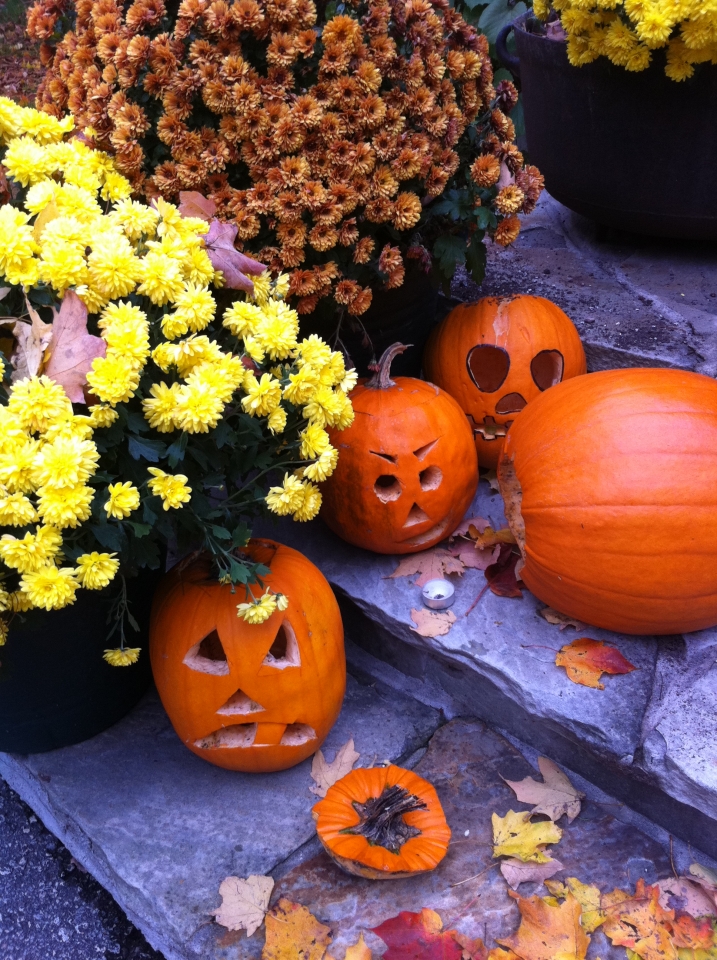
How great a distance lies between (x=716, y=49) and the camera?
2029 mm

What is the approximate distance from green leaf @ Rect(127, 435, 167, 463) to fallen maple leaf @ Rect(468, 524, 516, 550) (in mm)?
976

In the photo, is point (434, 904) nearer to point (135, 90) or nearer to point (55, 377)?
point (55, 377)

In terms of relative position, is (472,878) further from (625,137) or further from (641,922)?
(625,137)

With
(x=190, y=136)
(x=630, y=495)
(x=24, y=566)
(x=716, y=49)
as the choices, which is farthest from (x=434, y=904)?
(x=716, y=49)

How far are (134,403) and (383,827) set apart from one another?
923 mm

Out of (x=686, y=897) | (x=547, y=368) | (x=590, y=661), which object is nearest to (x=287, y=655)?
(x=590, y=661)

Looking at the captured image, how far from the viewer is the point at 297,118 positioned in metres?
1.76

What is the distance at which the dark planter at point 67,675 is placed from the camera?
1607 millimetres

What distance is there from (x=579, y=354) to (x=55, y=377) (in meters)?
1.47

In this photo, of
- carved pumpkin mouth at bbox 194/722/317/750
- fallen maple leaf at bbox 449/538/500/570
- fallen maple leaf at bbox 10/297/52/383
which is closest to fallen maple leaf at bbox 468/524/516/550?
fallen maple leaf at bbox 449/538/500/570

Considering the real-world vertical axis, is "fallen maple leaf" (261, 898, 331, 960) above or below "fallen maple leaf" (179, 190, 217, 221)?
below

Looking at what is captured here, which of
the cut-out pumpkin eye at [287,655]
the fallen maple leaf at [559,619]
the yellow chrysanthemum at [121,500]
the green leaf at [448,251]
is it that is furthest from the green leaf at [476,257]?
the yellow chrysanthemum at [121,500]

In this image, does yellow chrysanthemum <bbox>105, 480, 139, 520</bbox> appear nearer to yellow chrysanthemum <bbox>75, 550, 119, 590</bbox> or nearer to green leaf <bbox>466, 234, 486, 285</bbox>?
yellow chrysanthemum <bbox>75, 550, 119, 590</bbox>

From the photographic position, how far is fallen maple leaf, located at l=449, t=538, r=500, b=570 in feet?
6.70
